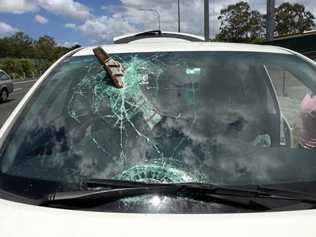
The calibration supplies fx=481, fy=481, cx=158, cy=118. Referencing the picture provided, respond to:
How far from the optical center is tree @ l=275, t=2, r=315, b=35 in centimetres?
6956

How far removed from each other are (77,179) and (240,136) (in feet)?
2.71

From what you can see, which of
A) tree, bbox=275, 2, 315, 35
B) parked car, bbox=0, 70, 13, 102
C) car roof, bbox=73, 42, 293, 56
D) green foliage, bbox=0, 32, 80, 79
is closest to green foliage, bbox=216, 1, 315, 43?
tree, bbox=275, 2, 315, 35

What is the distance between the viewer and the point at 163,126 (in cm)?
240

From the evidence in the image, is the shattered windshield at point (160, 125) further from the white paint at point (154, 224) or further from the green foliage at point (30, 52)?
the green foliage at point (30, 52)

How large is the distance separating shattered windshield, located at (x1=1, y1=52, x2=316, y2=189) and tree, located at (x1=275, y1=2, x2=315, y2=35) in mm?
69856

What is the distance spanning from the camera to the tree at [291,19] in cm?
6956

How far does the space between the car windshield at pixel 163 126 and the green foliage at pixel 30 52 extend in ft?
230

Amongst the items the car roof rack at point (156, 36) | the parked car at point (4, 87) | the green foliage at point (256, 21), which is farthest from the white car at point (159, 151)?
the green foliage at point (256, 21)

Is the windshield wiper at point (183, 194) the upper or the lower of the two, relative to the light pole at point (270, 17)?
lower

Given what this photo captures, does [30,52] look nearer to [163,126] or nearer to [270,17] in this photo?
[270,17]

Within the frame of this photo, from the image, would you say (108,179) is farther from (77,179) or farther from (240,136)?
(240,136)

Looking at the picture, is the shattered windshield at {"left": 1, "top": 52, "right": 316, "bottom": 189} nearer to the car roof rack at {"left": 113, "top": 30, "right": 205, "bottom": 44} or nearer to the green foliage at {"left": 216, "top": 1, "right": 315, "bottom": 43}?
the car roof rack at {"left": 113, "top": 30, "right": 205, "bottom": 44}

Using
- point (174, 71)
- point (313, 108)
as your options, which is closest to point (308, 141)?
point (313, 108)

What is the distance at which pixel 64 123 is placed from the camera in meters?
2.52
